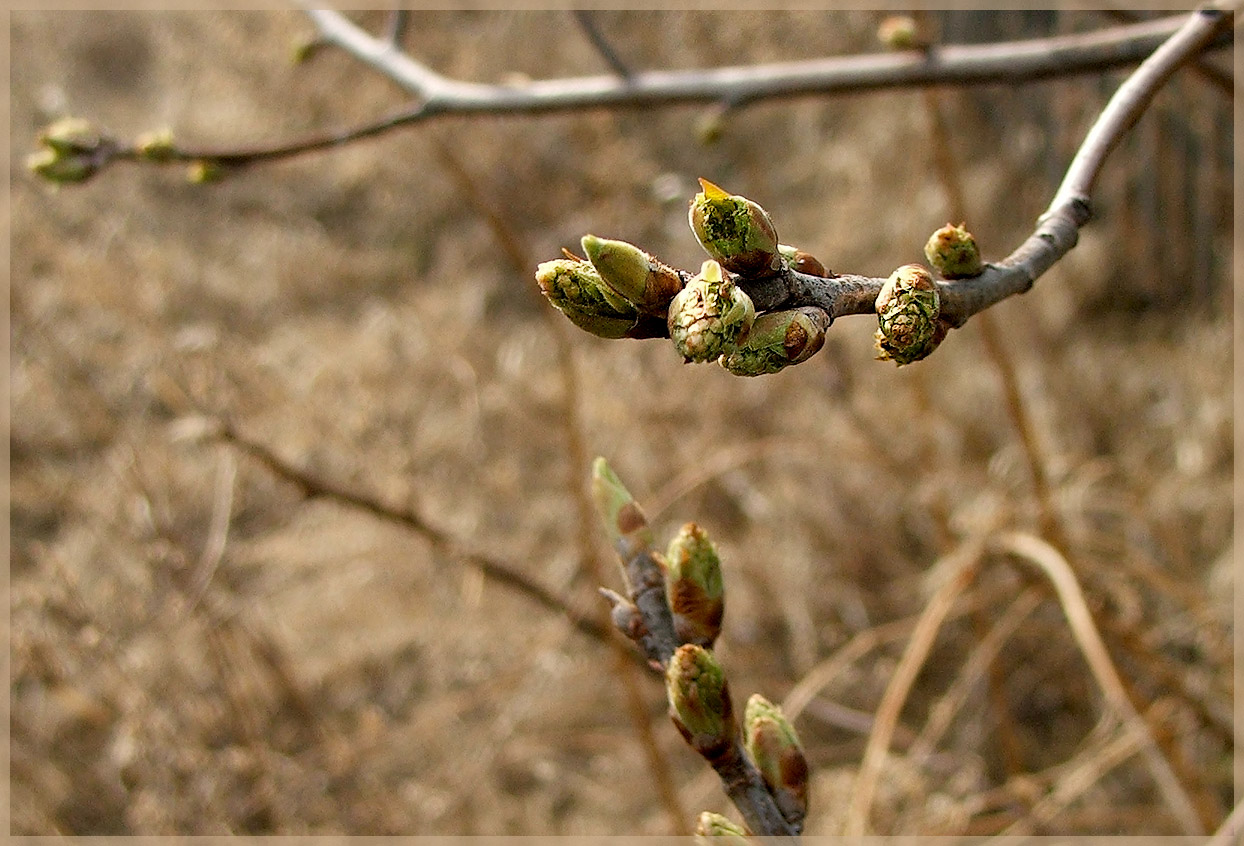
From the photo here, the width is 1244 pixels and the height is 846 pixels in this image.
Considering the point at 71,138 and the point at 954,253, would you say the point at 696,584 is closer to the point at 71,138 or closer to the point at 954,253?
the point at 954,253

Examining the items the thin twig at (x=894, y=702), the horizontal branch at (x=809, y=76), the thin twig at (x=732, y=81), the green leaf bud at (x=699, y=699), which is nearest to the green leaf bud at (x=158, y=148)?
the thin twig at (x=732, y=81)

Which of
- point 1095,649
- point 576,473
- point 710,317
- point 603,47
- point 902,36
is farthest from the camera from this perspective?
point 576,473

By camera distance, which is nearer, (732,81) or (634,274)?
(634,274)

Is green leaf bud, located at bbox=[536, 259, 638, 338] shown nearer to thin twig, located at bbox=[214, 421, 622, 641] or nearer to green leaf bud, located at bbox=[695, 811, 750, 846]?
green leaf bud, located at bbox=[695, 811, 750, 846]

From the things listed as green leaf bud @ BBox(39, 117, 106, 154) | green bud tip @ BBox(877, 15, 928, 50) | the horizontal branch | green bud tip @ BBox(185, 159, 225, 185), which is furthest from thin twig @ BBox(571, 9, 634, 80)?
green leaf bud @ BBox(39, 117, 106, 154)

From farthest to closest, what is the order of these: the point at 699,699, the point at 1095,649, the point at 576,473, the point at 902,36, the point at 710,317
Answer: the point at 576,473
the point at 1095,649
the point at 902,36
the point at 699,699
the point at 710,317

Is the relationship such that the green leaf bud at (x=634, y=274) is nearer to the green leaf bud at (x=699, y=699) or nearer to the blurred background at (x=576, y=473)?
the green leaf bud at (x=699, y=699)

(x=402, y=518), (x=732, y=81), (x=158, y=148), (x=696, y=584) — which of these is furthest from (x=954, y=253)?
(x=402, y=518)
